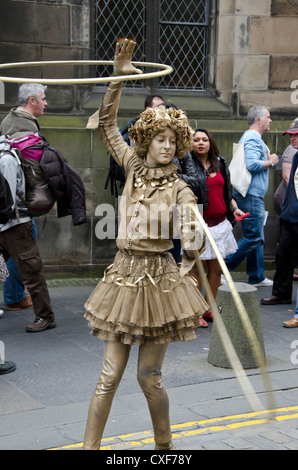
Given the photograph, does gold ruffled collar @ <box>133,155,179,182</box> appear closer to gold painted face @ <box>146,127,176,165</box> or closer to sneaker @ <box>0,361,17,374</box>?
gold painted face @ <box>146,127,176,165</box>

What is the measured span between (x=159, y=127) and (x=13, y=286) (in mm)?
4344

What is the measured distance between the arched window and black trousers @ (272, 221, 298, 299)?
3599 mm

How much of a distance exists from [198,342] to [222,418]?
6.79 ft

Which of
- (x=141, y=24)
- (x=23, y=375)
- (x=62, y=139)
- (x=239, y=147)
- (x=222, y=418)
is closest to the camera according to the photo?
(x=222, y=418)

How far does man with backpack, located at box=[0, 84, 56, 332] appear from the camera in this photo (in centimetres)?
741

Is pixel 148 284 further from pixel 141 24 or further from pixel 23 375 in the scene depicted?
pixel 141 24

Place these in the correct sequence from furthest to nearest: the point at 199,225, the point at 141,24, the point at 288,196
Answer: the point at 141,24 → the point at 288,196 → the point at 199,225

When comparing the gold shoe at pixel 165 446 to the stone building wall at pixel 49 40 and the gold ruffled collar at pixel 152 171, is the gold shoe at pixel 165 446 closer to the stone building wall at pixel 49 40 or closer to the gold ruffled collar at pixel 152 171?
the gold ruffled collar at pixel 152 171

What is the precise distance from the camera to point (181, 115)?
180 inches

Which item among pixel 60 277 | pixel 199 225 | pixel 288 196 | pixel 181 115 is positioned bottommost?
pixel 60 277

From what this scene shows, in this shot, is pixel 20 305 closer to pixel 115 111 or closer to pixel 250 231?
pixel 250 231

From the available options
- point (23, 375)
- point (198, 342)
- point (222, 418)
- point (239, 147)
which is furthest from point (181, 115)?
point (239, 147)

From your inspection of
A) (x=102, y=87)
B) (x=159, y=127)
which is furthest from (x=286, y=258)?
(x=159, y=127)

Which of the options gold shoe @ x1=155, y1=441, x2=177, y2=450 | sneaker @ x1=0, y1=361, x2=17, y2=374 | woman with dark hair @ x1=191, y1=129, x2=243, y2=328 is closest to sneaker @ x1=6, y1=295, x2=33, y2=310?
woman with dark hair @ x1=191, y1=129, x2=243, y2=328
